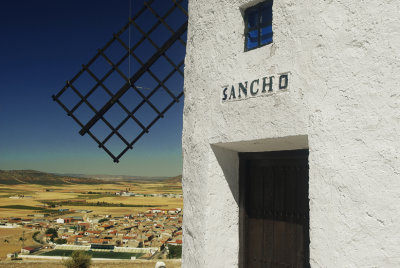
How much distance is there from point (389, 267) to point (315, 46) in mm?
1802

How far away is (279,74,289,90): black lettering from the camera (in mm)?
3088

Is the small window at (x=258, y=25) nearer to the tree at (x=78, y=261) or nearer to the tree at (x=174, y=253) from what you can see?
the tree at (x=78, y=261)

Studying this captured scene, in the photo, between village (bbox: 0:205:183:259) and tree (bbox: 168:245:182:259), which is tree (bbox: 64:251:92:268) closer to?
tree (bbox: 168:245:182:259)

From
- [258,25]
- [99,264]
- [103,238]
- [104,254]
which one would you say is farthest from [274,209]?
[103,238]

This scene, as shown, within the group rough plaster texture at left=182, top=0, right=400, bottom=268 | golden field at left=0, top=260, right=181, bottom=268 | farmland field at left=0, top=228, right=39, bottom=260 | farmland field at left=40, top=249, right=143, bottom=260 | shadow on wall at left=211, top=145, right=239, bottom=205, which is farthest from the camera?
farmland field at left=0, top=228, right=39, bottom=260

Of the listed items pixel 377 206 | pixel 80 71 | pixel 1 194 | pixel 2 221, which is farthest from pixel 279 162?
pixel 1 194

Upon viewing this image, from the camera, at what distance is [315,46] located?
9.59ft

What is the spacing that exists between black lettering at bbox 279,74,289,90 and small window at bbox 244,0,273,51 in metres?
0.54

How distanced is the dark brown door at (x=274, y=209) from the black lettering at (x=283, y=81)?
0.80 meters

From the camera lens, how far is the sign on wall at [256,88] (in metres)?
3.13

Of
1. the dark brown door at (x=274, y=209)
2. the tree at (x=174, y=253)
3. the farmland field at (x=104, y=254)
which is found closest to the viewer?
the dark brown door at (x=274, y=209)

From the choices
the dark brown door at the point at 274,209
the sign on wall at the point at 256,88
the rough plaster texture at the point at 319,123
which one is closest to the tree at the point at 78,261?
the rough plaster texture at the point at 319,123

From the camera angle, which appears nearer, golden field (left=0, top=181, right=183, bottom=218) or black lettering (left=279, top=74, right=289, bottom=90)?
black lettering (left=279, top=74, right=289, bottom=90)

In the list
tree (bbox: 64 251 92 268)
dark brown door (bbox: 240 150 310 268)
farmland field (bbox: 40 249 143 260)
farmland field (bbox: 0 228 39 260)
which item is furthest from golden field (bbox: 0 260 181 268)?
farmland field (bbox: 0 228 39 260)
